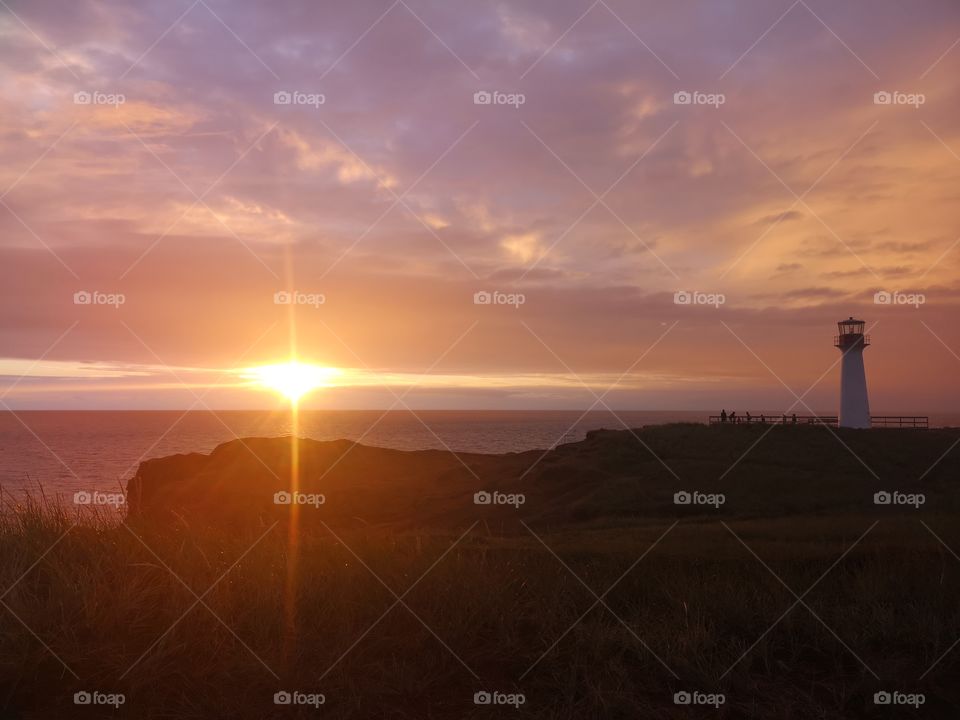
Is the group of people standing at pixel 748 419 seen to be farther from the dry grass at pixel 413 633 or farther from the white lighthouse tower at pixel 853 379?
the dry grass at pixel 413 633

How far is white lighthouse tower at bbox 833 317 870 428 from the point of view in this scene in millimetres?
47188

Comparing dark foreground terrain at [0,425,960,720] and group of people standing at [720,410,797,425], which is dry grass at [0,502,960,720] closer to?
dark foreground terrain at [0,425,960,720]

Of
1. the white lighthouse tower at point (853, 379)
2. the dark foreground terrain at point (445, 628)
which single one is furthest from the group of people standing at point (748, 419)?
the dark foreground terrain at point (445, 628)

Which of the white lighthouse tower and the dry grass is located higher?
the white lighthouse tower

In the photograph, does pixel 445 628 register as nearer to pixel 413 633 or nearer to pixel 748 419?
pixel 413 633

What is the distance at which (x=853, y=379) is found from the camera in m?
47.3

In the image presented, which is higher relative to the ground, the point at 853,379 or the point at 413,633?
the point at 853,379

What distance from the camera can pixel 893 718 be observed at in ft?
16.9

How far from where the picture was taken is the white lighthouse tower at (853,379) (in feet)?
155

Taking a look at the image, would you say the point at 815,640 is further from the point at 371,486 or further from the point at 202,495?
the point at 202,495

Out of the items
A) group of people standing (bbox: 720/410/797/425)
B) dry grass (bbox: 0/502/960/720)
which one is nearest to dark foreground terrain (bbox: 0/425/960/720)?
dry grass (bbox: 0/502/960/720)

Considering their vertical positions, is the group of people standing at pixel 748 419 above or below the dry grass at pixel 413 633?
above

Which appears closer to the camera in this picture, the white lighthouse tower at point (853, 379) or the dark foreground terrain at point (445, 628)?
the dark foreground terrain at point (445, 628)

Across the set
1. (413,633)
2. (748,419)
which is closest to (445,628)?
(413,633)
